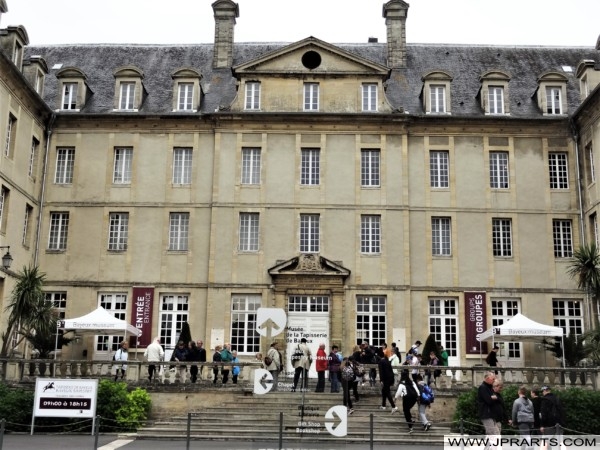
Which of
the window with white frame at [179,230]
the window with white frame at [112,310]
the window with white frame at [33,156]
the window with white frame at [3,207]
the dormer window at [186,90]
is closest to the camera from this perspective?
the window with white frame at [3,207]

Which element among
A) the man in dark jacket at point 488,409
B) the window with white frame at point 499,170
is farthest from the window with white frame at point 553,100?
the man in dark jacket at point 488,409

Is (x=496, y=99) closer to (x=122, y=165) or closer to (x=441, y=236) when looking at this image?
(x=441, y=236)

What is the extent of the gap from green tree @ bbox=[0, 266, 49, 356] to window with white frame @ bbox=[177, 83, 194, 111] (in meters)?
9.95

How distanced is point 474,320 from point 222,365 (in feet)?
33.8

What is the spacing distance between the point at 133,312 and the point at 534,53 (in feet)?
68.5

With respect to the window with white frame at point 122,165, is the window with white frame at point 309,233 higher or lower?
lower

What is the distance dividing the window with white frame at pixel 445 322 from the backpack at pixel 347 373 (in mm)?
8287

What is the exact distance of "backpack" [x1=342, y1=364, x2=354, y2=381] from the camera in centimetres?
2133

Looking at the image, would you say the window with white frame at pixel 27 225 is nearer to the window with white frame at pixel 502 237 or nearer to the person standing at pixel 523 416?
the window with white frame at pixel 502 237

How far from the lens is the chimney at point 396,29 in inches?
1369

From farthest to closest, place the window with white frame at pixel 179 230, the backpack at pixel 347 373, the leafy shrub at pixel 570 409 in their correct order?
the window with white frame at pixel 179 230 < the backpack at pixel 347 373 < the leafy shrub at pixel 570 409

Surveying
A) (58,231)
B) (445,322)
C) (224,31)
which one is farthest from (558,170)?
(58,231)

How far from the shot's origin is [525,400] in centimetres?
1656

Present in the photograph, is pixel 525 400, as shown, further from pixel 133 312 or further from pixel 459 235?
pixel 133 312
